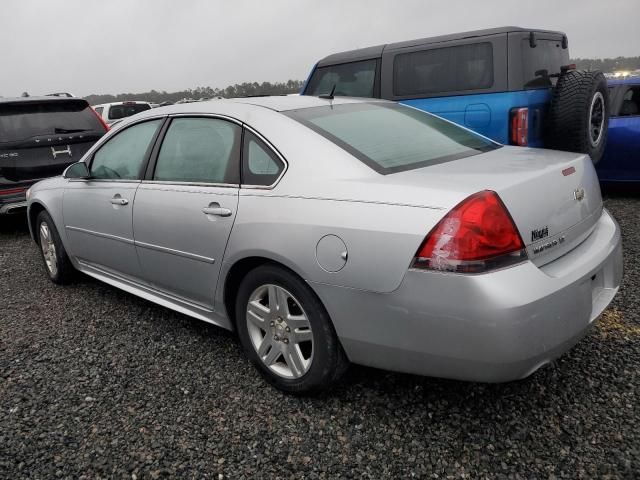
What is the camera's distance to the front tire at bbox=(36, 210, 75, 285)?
4254 millimetres

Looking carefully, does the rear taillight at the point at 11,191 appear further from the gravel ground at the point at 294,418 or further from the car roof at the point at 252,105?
the car roof at the point at 252,105

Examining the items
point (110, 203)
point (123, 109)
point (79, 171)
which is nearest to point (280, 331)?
point (110, 203)

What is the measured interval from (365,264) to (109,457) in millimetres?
1346

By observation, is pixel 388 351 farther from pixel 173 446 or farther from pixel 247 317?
pixel 173 446

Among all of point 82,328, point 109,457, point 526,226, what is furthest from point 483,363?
point 82,328

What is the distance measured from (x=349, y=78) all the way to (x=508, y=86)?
6.37 ft

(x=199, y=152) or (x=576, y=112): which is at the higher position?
(x=199, y=152)

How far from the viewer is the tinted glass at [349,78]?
591 centimetres

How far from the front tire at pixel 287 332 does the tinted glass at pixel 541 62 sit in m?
3.57

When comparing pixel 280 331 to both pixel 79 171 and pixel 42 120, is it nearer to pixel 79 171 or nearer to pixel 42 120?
pixel 79 171

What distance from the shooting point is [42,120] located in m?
6.23

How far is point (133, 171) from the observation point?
3.35 meters

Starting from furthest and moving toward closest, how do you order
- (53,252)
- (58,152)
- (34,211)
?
(58,152), (34,211), (53,252)

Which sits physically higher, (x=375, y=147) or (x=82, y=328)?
(x=375, y=147)
